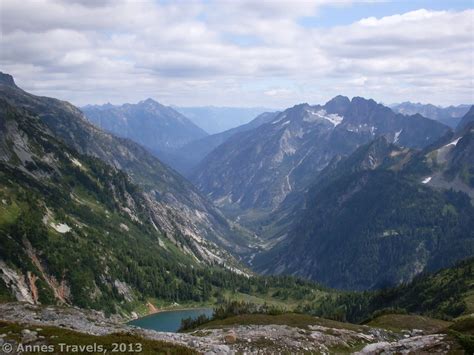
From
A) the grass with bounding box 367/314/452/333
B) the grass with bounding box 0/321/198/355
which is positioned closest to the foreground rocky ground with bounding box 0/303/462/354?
the grass with bounding box 0/321/198/355

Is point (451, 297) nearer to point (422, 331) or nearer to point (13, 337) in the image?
point (422, 331)

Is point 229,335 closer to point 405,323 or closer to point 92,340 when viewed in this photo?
point 92,340

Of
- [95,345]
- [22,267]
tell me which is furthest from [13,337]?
[22,267]

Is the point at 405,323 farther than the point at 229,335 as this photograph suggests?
Yes

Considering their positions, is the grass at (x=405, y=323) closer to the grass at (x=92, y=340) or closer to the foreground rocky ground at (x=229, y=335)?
the foreground rocky ground at (x=229, y=335)

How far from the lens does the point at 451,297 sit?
173 m

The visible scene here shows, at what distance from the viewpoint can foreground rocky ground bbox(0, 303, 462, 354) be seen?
53.2 metres

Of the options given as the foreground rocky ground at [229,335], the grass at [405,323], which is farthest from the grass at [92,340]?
the grass at [405,323]

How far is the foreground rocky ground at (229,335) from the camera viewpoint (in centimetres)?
5319

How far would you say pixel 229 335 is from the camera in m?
70.2

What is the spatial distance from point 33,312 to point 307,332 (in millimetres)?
42905

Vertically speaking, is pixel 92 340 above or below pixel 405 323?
above

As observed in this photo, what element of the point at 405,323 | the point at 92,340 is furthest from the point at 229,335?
the point at 405,323

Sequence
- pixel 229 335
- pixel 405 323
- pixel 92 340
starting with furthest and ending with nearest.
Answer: pixel 405 323 < pixel 229 335 < pixel 92 340
